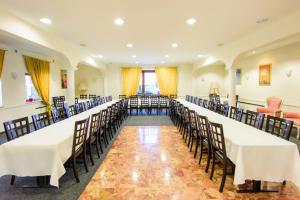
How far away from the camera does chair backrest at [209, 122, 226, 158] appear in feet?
8.02

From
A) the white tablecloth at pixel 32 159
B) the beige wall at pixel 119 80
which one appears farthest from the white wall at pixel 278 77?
the white tablecloth at pixel 32 159

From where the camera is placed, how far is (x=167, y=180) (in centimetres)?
281

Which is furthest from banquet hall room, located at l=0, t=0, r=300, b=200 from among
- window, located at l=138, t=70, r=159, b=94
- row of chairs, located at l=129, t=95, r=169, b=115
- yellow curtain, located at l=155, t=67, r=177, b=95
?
window, located at l=138, t=70, r=159, b=94

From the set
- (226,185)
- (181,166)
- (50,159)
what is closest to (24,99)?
(50,159)

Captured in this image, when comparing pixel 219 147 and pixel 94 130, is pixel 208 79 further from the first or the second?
pixel 219 147

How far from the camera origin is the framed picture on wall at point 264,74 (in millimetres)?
7151

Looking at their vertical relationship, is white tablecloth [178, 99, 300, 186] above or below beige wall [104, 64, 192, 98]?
below

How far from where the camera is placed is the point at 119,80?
11.3 m

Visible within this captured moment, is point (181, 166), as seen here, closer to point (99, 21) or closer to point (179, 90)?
point (99, 21)

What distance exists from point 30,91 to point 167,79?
7.04 metres

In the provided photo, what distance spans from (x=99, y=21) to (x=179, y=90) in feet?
26.7

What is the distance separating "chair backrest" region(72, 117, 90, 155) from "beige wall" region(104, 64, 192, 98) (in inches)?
327

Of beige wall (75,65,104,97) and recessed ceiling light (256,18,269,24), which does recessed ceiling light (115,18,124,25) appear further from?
beige wall (75,65,104,97)

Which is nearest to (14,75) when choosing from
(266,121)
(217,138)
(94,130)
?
(94,130)
